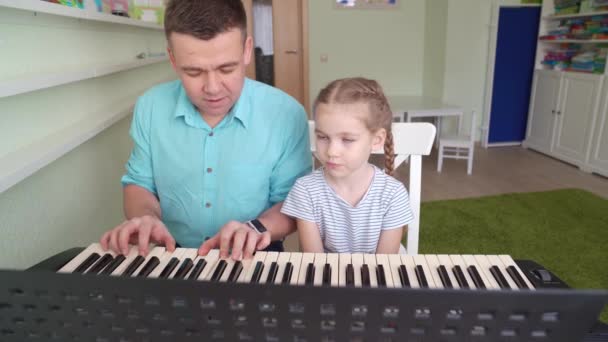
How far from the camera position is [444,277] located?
25.8 inches

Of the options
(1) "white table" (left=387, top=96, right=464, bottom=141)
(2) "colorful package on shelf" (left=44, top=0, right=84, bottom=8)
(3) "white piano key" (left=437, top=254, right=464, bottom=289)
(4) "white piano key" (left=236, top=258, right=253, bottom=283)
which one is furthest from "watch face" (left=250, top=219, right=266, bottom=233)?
(1) "white table" (left=387, top=96, right=464, bottom=141)

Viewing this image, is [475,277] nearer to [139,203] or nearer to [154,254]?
[154,254]

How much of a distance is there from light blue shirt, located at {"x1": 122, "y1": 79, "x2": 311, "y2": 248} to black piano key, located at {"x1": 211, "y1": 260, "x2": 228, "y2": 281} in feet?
1.61

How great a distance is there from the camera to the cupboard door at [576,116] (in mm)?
4281

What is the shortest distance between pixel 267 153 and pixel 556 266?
2.23 m

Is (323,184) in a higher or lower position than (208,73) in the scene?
lower

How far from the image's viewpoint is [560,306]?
16.6 inches

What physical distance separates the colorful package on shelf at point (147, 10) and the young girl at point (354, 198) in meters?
1.98

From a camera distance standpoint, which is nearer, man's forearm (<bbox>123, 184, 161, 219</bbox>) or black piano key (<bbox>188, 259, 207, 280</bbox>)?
black piano key (<bbox>188, 259, 207, 280</bbox>)

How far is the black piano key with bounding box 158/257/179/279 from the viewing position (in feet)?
2.25

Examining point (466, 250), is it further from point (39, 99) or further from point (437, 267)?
point (39, 99)

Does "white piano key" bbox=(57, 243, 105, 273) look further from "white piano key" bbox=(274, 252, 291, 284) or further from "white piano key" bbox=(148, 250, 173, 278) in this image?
"white piano key" bbox=(274, 252, 291, 284)

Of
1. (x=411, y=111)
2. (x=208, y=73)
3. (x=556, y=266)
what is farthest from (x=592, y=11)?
(x=208, y=73)

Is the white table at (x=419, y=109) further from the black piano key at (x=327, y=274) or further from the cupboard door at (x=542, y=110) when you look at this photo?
the black piano key at (x=327, y=274)
